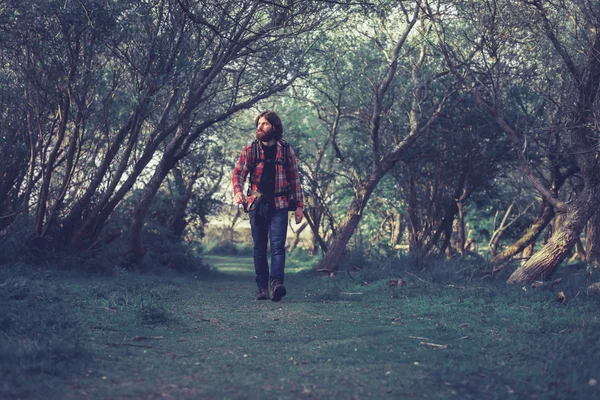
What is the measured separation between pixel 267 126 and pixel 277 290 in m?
2.05

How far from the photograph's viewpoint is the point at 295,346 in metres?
5.07

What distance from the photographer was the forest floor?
368 cm

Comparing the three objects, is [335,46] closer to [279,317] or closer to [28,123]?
[28,123]

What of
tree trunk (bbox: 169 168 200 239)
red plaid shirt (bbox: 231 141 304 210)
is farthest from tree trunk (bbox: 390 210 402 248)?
red plaid shirt (bbox: 231 141 304 210)

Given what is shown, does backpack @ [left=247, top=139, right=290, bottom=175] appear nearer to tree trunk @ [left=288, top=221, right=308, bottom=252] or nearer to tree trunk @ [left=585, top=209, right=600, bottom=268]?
tree trunk @ [left=585, top=209, right=600, bottom=268]

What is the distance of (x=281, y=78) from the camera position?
12844 millimetres

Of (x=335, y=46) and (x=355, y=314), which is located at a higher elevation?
(x=335, y=46)

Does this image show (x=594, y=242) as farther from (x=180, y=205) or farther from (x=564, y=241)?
(x=180, y=205)

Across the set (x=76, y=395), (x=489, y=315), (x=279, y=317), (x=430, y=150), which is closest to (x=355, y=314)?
(x=279, y=317)

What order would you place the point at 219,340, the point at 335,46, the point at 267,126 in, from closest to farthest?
the point at 219,340, the point at 267,126, the point at 335,46

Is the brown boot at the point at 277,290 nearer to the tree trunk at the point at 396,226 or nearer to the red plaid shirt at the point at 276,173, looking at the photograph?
the red plaid shirt at the point at 276,173

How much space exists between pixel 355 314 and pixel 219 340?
86.6 inches

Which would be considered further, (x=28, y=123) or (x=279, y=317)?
(x=28, y=123)

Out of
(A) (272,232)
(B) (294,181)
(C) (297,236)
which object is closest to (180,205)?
(B) (294,181)
